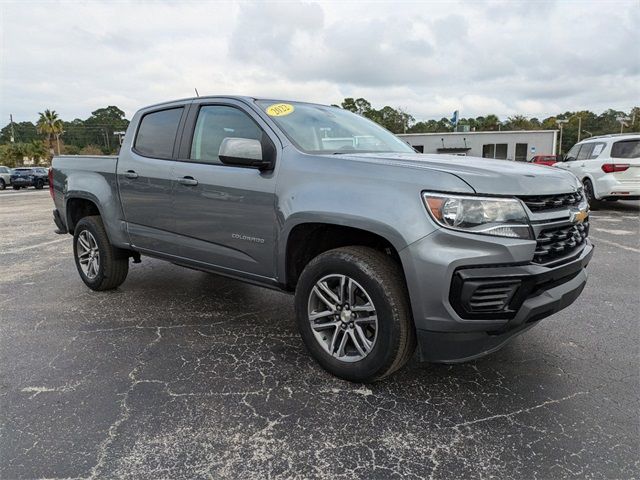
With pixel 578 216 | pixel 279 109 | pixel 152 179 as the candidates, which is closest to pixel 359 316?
pixel 578 216

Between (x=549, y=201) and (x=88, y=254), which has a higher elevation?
(x=549, y=201)

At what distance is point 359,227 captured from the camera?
2.70 m

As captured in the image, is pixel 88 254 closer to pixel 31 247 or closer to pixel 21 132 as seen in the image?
pixel 31 247

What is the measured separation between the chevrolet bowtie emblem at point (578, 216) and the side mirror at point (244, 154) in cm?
190

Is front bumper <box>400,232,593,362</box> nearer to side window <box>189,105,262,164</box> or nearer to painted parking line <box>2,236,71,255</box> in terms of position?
side window <box>189,105,262,164</box>

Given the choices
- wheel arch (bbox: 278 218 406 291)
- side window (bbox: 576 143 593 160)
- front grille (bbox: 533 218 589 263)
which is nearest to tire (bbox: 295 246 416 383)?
wheel arch (bbox: 278 218 406 291)

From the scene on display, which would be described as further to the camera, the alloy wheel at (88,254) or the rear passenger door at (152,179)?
the alloy wheel at (88,254)

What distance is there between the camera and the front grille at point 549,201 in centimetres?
254

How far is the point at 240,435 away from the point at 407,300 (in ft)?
3.76

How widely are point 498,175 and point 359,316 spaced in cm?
113

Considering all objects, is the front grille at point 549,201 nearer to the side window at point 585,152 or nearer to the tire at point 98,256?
the tire at point 98,256

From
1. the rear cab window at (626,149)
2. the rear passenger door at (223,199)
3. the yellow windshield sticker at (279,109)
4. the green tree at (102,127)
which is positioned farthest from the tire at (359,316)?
the green tree at (102,127)

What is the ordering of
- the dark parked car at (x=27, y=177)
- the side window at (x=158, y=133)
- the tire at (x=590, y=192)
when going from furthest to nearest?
1. the dark parked car at (x=27, y=177)
2. the tire at (x=590, y=192)
3. the side window at (x=158, y=133)

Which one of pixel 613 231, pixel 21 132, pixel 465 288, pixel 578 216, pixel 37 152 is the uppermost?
pixel 21 132
